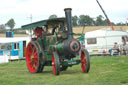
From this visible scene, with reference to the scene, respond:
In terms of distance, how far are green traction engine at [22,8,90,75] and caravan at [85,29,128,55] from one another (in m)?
14.5

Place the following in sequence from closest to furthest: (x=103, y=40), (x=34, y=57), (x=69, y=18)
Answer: (x=69, y=18) < (x=34, y=57) < (x=103, y=40)

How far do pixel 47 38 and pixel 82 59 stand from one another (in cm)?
180

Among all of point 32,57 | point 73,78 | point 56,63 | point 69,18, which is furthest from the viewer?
point 32,57

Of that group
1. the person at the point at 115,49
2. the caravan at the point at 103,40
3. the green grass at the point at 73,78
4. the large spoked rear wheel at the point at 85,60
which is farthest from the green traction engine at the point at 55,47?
the caravan at the point at 103,40

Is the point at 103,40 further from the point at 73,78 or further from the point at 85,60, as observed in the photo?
the point at 73,78

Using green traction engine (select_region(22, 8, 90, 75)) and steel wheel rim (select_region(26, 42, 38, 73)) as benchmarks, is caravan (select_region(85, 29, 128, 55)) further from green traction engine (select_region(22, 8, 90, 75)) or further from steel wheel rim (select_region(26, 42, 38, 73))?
green traction engine (select_region(22, 8, 90, 75))

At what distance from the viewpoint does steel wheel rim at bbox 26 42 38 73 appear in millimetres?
11919

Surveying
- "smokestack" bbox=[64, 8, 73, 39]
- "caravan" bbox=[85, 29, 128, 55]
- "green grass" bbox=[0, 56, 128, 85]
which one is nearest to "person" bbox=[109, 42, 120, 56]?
"caravan" bbox=[85, 29, 128, 55]

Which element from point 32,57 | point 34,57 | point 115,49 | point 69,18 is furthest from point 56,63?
point 115,49

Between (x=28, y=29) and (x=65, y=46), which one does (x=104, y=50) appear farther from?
(x=65, y=46)

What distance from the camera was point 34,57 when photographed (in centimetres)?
1203

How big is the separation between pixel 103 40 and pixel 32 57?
1524cm

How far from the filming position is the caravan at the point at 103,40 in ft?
85.5

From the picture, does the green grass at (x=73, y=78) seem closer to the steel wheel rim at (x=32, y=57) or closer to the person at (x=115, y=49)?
the steel wheel rim at (x=32, y=57)
